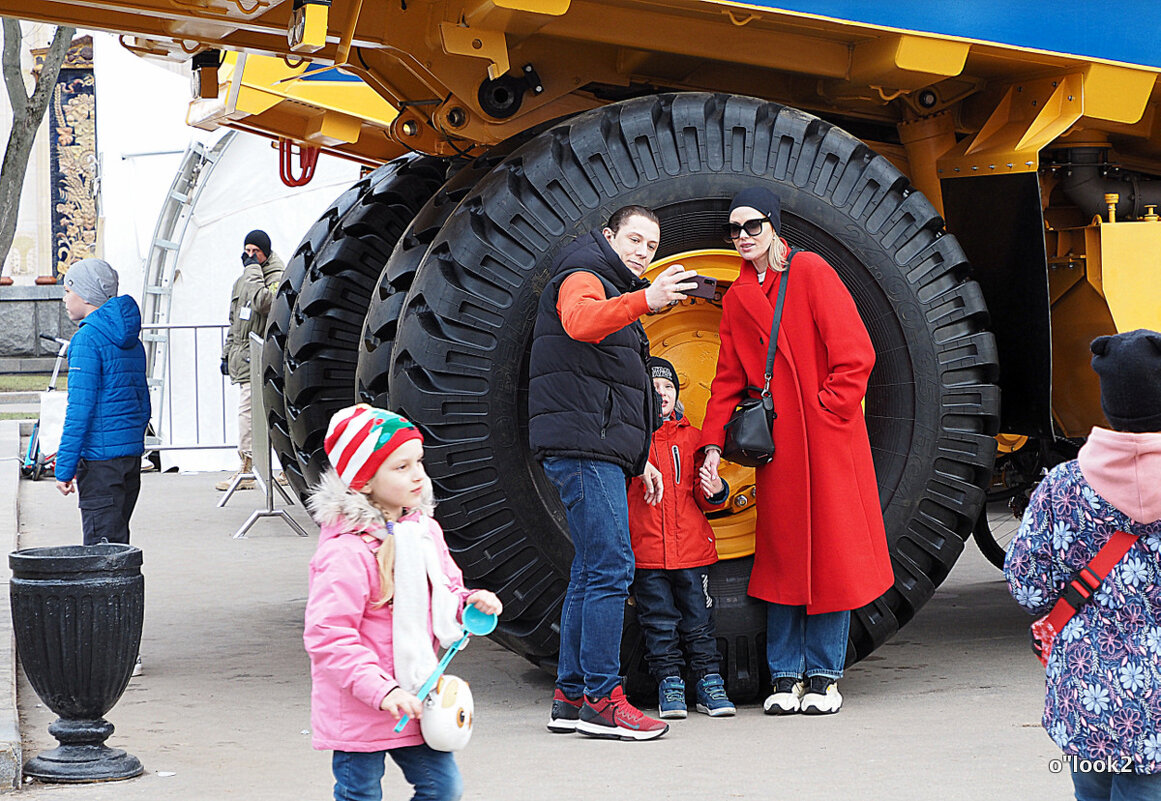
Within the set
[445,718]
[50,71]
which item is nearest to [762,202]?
[445,718]

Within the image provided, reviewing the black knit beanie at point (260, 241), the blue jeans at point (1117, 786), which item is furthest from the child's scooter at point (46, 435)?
the blue jeans at point (1117, 786)

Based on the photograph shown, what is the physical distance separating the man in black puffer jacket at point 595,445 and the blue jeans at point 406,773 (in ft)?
4.91

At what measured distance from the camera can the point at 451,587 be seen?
3217mm

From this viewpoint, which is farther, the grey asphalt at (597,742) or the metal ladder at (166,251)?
the metal ladder at (166,251)

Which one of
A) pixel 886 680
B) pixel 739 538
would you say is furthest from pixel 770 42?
pixel 886 680

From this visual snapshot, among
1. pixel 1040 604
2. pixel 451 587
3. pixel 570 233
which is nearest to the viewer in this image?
pixel 1040 604

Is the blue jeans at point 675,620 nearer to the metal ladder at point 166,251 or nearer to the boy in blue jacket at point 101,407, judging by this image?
the boy in blue jacket at point 101,407

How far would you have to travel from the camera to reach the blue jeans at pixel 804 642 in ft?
16.2

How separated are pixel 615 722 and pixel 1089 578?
6.66ft

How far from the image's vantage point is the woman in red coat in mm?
4855

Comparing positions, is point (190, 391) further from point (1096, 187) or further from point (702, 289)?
point (702, 289)

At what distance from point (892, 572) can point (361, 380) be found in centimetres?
200

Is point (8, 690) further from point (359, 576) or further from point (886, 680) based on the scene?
point (886, 680)

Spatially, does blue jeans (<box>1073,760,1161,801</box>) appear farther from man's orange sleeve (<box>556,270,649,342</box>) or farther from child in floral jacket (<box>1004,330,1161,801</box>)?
man's orange sleeve (<box>556,270,649,342</box>)
